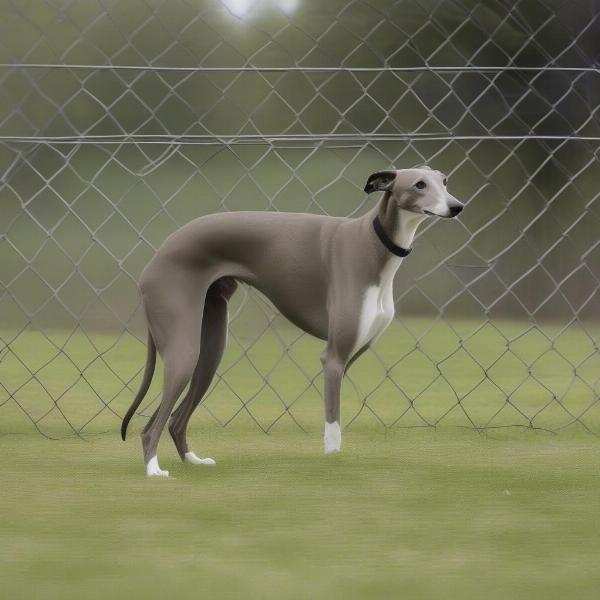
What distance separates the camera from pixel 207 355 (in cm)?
240

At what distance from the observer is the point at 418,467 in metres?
2.31

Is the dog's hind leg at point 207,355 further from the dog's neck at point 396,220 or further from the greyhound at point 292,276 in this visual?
the dog's neck at point 396,220

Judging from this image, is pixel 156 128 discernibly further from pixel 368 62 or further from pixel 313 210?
pixel 368 62

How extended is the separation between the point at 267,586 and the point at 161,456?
92cm

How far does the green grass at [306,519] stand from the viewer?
157cm

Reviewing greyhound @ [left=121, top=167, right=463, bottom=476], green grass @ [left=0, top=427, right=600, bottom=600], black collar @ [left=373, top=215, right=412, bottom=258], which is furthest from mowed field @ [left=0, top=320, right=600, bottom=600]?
black collar @ [left=373, top=215, right=412, bottom=258]

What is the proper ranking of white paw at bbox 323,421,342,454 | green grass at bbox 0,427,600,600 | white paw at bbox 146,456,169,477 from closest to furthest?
green grass at bbox 0,427,600,600 < white paw at bbox 146,456,169,477 < white paw at bbox 323,421,342,454

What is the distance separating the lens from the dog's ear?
2.28 m

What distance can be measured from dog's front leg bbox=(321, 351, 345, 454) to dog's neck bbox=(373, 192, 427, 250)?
24 centimetres

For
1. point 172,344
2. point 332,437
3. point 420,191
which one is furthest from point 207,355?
point 420,191

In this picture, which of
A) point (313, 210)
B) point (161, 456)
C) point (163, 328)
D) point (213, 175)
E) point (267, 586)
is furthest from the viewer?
point (313, 210)

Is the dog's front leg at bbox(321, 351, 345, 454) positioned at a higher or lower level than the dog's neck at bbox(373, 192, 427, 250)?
lower

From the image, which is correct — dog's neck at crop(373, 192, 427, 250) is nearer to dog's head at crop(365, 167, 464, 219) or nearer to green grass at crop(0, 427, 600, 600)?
dog's head at crop(365, 167, 464, 219)

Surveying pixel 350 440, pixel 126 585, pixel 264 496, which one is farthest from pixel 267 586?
pixel 350 440
